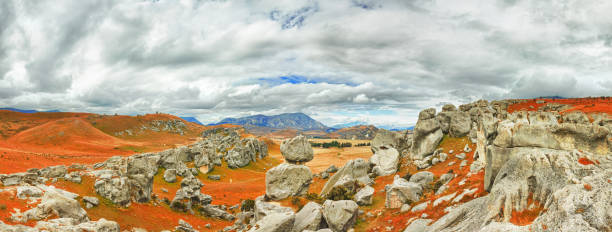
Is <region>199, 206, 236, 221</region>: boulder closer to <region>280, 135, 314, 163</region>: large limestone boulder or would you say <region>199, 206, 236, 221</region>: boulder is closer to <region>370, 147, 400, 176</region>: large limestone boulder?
<region>280, 135, 314, 163</region>: large limestone boulder

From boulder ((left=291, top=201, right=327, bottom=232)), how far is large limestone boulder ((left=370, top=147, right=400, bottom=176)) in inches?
1005

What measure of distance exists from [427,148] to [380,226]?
30169 mm

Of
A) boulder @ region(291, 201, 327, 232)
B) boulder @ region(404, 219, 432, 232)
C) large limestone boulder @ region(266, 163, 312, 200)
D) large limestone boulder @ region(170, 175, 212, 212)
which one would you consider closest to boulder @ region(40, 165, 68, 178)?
large limestone boulder @ region(170, 175, 212, 212)

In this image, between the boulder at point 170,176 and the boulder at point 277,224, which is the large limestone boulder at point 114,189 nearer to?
the boulder at point 277,224

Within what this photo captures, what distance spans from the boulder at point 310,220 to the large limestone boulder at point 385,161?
83.7ft

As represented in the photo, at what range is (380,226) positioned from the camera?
22.4 m

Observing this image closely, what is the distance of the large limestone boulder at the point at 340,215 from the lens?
21.3m

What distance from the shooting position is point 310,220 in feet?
69.6

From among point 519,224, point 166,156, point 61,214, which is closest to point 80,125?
point 166,156

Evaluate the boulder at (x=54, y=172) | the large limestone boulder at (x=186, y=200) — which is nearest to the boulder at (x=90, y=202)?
the boulder at (x=54, y=172)

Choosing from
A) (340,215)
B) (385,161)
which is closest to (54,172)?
(340,215)

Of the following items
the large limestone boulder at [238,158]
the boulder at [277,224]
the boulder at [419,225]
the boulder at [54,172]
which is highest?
the boulder at [54,172]

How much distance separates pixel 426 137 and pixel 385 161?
8.83 m

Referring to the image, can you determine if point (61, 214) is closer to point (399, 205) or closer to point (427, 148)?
point (399, 205)
